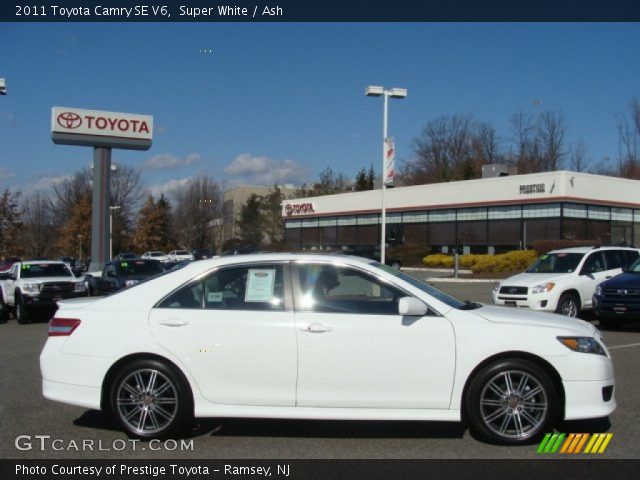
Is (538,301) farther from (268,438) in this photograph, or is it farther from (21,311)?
(21,311)

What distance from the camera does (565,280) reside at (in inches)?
587

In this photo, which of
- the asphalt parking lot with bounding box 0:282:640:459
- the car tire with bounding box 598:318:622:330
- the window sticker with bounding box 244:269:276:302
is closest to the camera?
the asphalt parking lot with bounding box 0:282:640:459

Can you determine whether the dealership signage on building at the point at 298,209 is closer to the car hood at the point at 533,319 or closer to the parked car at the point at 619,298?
the parked car at the point at 619,298

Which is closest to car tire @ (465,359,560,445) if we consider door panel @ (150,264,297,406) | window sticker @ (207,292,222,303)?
door panel @ (150,264,297,406)

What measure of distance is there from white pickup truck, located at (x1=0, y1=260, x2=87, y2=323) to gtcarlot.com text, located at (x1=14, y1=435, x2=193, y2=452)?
12000mm

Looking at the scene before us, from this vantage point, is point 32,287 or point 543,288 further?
point 32,287

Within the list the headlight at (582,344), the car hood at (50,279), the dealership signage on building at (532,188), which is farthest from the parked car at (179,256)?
the headlight at (582,344)

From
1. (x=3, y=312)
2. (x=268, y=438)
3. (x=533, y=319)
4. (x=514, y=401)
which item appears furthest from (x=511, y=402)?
(x=3, y=312)

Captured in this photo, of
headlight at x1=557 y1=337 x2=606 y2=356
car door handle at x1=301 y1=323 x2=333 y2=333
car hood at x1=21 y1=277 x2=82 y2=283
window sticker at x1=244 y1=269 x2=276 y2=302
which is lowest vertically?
car hood at x1=21 y1=277 x2=82 y2=283

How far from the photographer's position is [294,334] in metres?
5.62

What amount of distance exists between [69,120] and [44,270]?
26.3 m

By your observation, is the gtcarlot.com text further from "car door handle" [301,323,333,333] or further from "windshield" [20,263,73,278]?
"windshield" [20,263,73,278]

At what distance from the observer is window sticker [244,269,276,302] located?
5.86m
